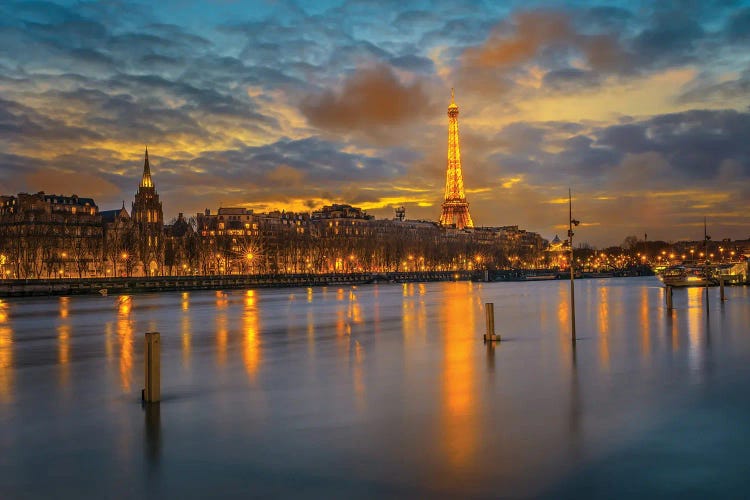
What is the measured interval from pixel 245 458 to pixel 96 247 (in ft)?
446

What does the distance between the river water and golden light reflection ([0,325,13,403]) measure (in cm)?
11

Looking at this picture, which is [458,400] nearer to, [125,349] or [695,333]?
[125,349]

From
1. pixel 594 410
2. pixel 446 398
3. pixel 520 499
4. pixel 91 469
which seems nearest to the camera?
pixel 520 499

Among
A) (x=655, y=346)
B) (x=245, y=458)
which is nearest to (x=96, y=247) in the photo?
(x=655, y=346)

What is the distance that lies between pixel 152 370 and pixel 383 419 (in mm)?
5662

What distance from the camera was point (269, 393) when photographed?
18.5 meters

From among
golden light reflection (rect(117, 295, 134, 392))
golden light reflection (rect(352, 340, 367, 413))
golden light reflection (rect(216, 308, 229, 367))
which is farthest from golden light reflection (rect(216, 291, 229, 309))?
golden light reflection (rect(352, 340, 367, 413))

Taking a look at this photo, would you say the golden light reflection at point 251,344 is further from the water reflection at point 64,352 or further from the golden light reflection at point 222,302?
the golden light reflection at point 222,302

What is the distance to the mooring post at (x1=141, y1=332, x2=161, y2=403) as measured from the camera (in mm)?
16453

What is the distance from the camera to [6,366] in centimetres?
2436

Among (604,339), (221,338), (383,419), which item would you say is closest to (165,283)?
(221,338)

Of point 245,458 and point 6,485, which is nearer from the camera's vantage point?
point 6,485

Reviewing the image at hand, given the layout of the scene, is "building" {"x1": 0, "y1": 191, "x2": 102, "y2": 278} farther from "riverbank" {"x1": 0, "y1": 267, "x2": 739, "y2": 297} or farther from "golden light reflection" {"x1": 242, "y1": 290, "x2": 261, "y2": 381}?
"golden light reflection" {"x1": 242, "y1": 290, "x2": 261, "y2": 381}

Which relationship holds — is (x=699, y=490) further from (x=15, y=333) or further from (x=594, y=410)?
(x=15, y=333)
